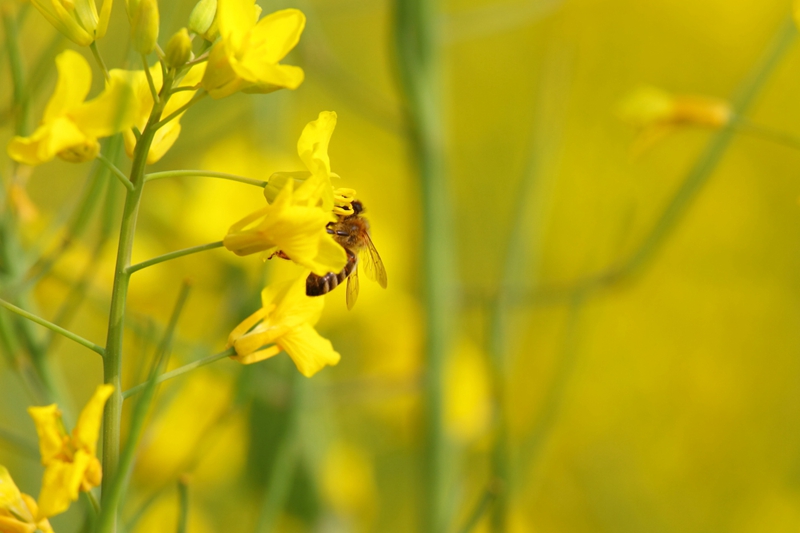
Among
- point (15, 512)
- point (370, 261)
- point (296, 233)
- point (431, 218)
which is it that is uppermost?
point (431, 218)

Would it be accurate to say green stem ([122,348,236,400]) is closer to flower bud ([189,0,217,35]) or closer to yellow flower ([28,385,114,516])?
yellow flower ([28,385,114,516])

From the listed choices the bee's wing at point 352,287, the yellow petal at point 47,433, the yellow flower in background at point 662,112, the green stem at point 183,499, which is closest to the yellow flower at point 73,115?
the yellow petal at point 47,433

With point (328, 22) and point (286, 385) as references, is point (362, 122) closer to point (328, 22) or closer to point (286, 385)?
point (328, 22)

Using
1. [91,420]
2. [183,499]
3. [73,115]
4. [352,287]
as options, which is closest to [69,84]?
[73,115]

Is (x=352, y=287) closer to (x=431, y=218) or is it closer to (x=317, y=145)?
(x=431, y=218)

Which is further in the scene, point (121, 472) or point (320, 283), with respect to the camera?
point (320, 283)

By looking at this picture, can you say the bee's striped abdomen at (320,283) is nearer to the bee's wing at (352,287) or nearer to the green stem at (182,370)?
the bee's wing at (352,287)
